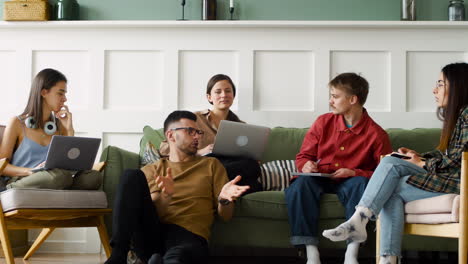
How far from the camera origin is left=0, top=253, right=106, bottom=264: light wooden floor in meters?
3.30

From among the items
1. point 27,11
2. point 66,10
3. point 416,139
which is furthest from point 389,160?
point 27,11

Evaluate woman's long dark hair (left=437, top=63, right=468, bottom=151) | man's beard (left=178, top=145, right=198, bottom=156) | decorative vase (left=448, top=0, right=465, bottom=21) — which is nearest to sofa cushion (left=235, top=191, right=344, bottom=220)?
man's beard (left=178, top=145, right=198, bottom=156)

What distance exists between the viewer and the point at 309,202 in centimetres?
284

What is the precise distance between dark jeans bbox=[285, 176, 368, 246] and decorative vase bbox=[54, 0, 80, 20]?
186cm

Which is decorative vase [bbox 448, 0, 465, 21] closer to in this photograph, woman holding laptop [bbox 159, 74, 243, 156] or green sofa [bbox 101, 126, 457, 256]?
woman holding laptop [bbox 159, 74, 243, 156]

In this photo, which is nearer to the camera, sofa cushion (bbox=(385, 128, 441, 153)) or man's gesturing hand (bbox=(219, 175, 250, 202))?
man's gesturing hand (bbox=(219, 175, 250, 202))

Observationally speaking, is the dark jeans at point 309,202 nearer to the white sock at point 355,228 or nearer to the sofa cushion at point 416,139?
the white sock at point 355,228

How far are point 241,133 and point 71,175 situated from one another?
827mm

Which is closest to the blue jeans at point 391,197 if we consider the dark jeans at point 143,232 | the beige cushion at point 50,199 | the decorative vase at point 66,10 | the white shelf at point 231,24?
the dark jeans at point 143,232

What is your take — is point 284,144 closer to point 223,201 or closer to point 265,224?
point 265,224

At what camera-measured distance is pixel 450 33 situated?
384 centimetres

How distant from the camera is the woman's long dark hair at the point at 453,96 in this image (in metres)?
2.51

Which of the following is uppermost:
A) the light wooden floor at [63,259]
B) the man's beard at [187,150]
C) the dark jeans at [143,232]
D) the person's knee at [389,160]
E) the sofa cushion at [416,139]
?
the sofa cushion at [416,139]

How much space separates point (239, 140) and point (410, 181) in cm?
92
